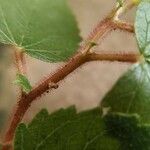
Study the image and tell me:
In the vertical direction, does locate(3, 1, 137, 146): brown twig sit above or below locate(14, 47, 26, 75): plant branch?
below

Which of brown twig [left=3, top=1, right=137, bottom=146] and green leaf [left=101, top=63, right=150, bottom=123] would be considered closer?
brown twig [left=3, top=1, right=137, bottom=146]

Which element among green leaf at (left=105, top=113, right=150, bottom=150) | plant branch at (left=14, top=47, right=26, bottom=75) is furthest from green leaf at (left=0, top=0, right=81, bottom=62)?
green leaf at (left=105, top=113, right=150, bottom=150)

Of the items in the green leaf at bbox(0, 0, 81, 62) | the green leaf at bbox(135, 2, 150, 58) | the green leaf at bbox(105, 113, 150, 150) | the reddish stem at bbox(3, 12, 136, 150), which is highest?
the green leaf at bbox(0, 0, 81, 62)

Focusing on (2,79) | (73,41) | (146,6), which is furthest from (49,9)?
(2,79)

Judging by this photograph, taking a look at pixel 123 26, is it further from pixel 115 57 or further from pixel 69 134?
pixel 69 134

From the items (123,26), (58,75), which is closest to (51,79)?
(58,75)

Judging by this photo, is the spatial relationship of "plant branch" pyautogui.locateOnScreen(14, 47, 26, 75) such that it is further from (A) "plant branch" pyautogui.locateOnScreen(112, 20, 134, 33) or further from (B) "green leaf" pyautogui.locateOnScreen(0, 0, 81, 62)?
(A) "plant branch" pyautogui.locateOnScreen(112, 20, 134, 33)

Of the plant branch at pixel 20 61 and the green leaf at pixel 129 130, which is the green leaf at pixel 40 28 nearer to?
the plant branch at pixel 20 61
